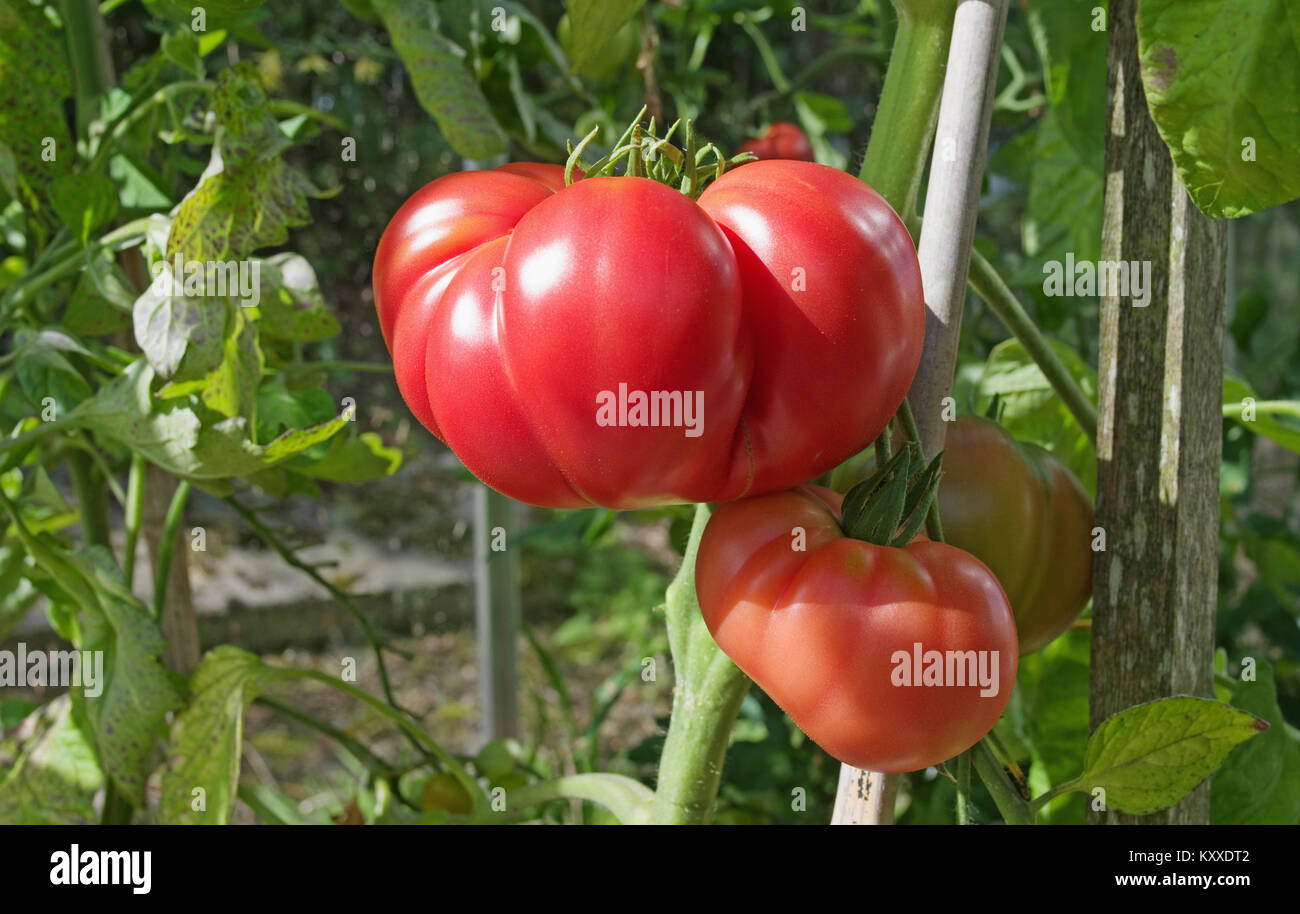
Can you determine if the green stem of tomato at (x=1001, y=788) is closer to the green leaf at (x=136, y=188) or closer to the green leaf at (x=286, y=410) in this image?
the green leaf at (x=286, y=410)

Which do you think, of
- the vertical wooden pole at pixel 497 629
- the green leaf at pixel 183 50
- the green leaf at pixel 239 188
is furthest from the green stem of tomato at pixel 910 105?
the vertical wooden pole at pixel 497 629

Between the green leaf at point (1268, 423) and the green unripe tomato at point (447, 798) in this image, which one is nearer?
the green leaf at point (1268, 423)

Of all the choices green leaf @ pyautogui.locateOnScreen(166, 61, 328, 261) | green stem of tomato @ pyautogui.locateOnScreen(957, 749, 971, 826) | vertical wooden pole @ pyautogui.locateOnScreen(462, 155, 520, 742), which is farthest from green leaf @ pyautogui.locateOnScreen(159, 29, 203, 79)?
vertical wooden pole @ pyautogui.locateOnScreen(462, 155, 520, 742)

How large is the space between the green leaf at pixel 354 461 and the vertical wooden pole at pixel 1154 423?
1.61 ft

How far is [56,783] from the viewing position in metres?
0.75

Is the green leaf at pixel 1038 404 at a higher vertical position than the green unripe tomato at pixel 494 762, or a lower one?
higher

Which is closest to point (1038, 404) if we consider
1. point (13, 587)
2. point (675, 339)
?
point (675, 339)

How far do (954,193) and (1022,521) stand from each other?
163 mm

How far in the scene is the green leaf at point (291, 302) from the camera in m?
0.72

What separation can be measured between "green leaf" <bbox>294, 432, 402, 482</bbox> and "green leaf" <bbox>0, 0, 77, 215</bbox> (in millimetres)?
264

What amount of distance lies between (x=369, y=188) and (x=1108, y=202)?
1011 mm

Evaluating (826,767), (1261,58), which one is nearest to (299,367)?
(1261,58)
